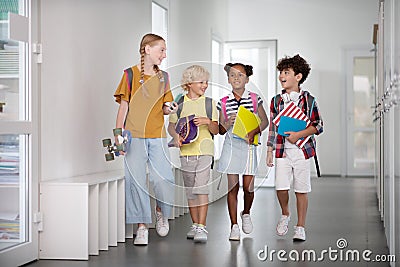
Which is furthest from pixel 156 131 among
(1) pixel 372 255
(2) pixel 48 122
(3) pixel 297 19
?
(3) pixel 297 19

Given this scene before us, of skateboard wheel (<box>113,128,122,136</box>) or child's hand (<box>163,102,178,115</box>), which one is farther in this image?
child's hand (<box>163,102,178,115</box>)

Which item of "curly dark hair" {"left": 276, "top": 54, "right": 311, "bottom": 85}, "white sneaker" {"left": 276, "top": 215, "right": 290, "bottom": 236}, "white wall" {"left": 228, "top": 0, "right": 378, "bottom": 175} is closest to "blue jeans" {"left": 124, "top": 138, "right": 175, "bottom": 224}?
"white sneaker" {"left": 276, "top": 215, "right": 290, "bottom": 236}

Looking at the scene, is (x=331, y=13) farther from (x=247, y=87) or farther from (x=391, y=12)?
(x=391, y=12)

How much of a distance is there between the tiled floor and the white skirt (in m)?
0.44

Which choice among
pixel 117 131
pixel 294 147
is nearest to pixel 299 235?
pixel 294 147

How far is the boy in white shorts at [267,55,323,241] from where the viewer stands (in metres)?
→ 4.38

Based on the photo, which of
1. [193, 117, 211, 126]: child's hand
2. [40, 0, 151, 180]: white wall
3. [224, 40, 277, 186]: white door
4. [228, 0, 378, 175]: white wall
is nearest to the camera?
[40, 0, 151, 180]: white wall

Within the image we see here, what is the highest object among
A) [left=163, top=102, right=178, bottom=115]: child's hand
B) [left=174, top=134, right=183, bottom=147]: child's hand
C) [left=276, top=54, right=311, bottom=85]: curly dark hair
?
[left=276, top=54, right=311, bottom=85]: curly dark hair

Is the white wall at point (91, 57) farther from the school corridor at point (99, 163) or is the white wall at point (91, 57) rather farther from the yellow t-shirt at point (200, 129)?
the yellow t-shirt at point (200, 129)

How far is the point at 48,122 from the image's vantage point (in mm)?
3963

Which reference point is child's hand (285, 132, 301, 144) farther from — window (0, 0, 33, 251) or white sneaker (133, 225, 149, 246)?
window (0, 0, 33, 251)

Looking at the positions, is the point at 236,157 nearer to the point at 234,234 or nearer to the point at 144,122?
the point at 234,234

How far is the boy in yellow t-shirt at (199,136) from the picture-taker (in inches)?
171

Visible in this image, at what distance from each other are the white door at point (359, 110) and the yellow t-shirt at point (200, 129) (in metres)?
6.92
